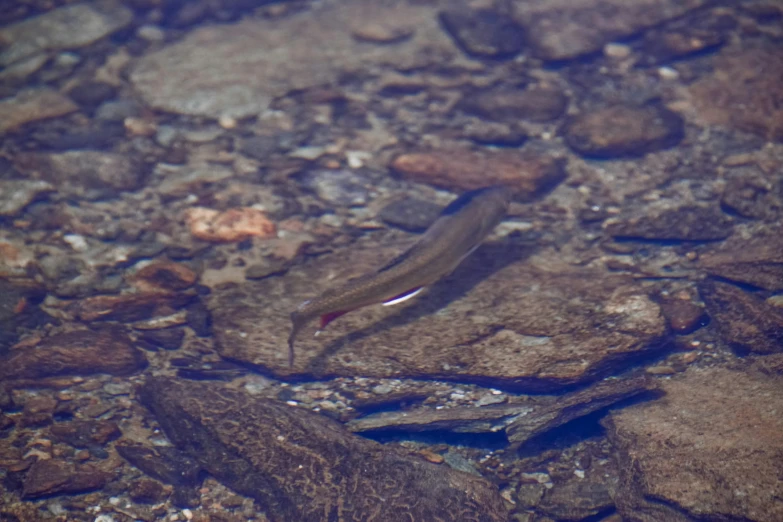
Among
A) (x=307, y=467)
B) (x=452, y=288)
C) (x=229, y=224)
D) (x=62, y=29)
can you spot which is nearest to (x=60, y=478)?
(x=307, y=467)

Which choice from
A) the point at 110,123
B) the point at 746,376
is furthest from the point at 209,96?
the point at 746,376

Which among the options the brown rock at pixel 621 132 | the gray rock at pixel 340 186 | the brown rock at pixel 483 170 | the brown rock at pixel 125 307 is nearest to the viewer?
the brown rock at pixel 125 307

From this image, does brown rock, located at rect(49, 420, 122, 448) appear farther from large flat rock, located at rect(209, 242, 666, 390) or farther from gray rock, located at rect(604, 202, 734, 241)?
gray rock, located at rect(604, 202, 734, 241)

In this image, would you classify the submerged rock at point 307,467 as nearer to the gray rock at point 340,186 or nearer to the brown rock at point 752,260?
the gray rock at point 340,186

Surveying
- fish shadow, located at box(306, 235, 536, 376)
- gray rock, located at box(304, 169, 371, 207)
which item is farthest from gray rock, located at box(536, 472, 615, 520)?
gray rock, located at box(304, 169, 371, 207)

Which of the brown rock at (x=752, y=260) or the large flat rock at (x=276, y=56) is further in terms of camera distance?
the large flat rock at (x=276, y=56)

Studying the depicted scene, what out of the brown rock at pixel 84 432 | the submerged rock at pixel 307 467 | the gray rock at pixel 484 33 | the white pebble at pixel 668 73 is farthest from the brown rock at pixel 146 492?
the white pebble at pixel 668 73

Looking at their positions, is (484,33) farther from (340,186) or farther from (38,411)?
(38,411)
